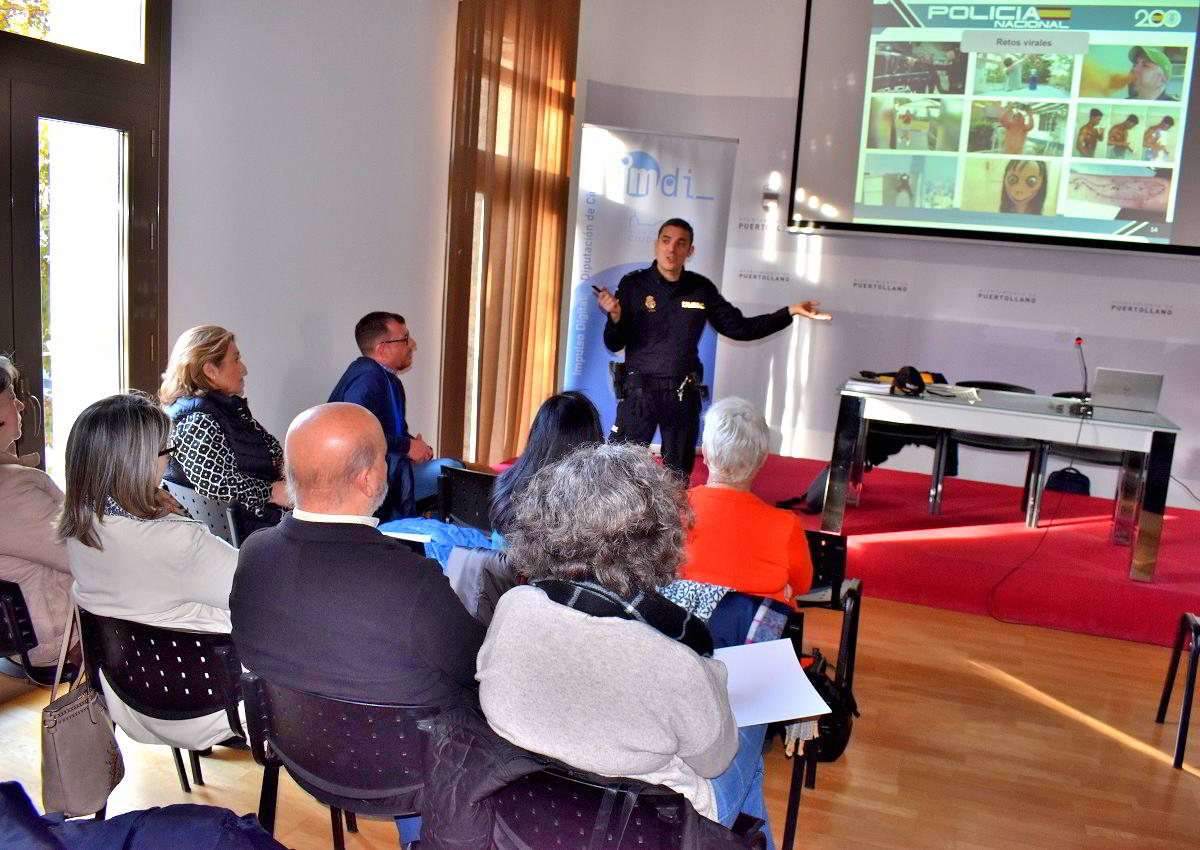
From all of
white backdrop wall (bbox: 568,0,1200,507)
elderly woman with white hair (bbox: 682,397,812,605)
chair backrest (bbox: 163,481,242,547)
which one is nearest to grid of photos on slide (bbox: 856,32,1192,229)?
white backdrop wall (bbox: 568,0,1200,507)

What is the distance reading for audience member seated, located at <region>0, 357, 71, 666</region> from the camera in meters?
2.44

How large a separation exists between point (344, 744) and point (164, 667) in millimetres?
521

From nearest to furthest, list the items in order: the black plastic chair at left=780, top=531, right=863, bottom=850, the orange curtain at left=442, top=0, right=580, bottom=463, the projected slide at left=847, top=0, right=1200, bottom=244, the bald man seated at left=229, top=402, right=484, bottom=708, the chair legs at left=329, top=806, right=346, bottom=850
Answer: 1. the bald man seated at left=229, top=402, right=484, bottom=708
2. the chair legs at left=329, top=806, right=346, bottom=850
3. the black plastic chair at left=780, top=531, right=863, bottom=850
4. the orange curtain at left=442, top=0, right=580, bottom=463
5. the projected slide at left=847, top=0, right=1200, bottom=244

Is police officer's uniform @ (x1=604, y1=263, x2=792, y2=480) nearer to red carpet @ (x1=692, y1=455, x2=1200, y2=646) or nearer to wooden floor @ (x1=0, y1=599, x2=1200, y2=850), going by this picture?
red carpet @ (x1=692, y1=455, x2=1200, y2=646)

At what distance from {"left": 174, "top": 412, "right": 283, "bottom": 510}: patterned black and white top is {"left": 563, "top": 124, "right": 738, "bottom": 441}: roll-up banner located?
132 inches

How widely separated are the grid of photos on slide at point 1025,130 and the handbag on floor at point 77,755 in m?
5.73

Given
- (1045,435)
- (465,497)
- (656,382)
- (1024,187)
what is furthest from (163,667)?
(1024,187)

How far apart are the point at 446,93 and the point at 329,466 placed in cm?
438

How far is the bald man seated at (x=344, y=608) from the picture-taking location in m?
1.71

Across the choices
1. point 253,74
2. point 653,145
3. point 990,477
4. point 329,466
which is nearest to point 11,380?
point 329,466

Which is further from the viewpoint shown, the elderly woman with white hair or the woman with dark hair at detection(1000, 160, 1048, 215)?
the woman with dark hair at detection(1000, 160, 1048, 215)

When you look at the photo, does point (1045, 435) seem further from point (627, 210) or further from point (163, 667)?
point (163, 667)

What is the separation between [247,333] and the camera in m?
4.38

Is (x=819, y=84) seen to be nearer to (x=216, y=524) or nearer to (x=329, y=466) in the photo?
(x=216, y=524)
